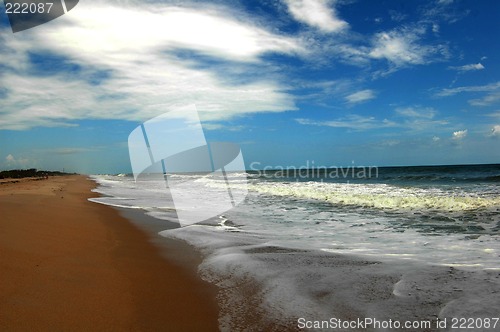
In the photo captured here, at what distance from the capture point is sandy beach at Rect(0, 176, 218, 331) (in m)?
3.24

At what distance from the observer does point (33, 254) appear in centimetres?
530

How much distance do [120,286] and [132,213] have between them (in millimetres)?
Result: 8295

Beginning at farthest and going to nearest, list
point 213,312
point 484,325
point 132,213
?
point 132,213 → point 213,312 → point 484,325

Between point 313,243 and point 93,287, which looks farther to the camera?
point 313,243

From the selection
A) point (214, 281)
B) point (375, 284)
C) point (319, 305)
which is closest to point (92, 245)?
point (214, 281)

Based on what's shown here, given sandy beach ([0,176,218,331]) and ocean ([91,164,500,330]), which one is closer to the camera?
sandy beach ([0,176,218,331])

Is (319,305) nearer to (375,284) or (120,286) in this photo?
(375,284)

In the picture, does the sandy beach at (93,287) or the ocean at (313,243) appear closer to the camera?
the sandy beach at (93,287)

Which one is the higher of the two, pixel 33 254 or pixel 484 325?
pixel 33 254

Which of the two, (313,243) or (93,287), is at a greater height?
(93,287)

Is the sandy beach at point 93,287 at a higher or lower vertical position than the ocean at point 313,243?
higher

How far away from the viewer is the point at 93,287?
4.11 metres

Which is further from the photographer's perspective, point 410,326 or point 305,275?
point 305,275

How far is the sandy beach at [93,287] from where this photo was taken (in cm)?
324
